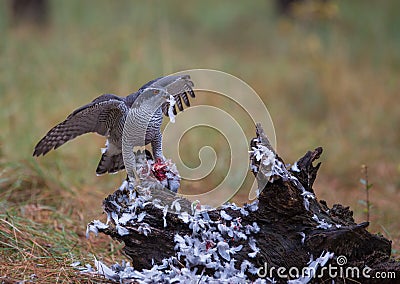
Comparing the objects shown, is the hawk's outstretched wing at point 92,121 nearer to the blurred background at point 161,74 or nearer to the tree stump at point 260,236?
the tree stump at point 260,236

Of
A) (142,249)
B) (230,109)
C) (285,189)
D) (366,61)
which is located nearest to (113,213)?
(142,249)

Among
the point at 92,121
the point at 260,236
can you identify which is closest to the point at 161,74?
the point at 92,121

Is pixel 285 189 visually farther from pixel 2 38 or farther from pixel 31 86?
pixel 2 38

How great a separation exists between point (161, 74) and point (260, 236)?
423cm

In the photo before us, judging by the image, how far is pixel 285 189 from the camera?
93.2 inches

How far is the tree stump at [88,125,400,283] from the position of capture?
2.29 metres

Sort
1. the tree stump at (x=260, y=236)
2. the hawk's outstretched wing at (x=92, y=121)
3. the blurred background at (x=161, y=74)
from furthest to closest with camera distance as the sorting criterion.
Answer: the blurred background at (x=161, y=74) < the hawk's outstretched wing at (x=92, y=121) < the tree stump at (x=260, y=236)

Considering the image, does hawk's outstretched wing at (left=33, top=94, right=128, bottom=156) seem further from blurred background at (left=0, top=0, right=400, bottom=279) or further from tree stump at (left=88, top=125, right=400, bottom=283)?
blurred background at (left=0, top=0, right=400, bottom=279)

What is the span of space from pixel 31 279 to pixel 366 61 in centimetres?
630

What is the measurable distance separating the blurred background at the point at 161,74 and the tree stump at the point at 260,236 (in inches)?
17.8

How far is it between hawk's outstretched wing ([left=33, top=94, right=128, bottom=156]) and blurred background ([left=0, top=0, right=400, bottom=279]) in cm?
53

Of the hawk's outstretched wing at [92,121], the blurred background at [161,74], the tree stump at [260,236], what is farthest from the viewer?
the blurred background at [161,74]

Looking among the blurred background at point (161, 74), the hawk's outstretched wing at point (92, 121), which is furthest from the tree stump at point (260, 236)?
the blurred background at point (161, 74)

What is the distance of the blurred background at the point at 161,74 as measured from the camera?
12.0 feet
